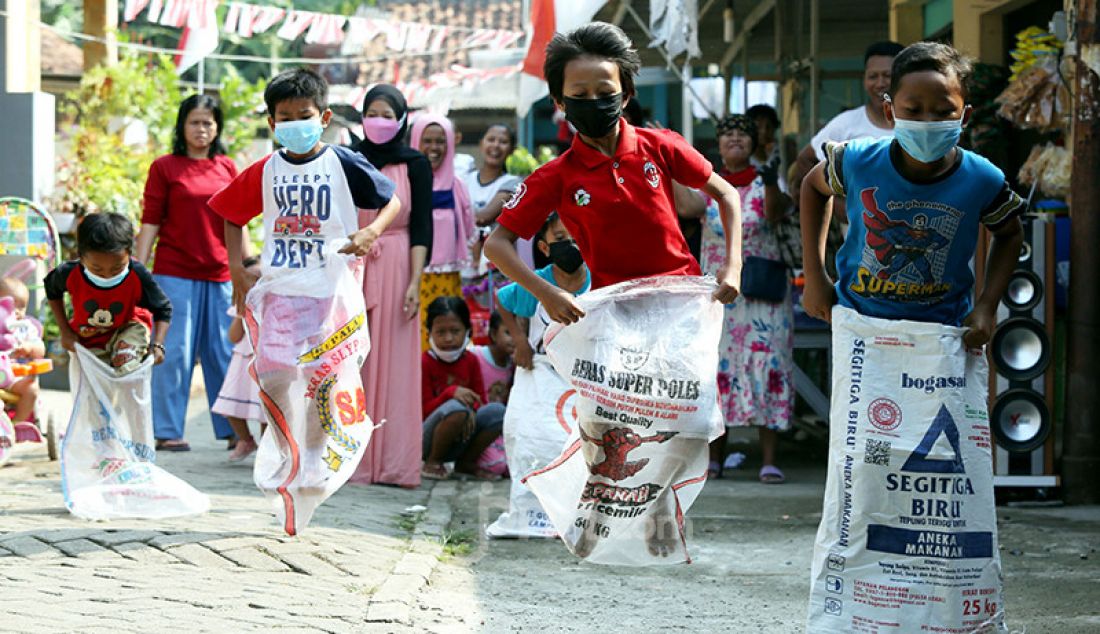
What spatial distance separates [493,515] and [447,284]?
2.40 metres

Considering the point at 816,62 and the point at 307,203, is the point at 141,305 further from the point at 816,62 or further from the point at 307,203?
the point at 816,62

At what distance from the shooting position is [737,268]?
4.59 meters

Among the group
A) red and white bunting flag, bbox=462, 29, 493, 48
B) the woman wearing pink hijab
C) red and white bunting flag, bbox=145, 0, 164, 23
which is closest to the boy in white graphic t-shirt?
the woman wearing pink hijab

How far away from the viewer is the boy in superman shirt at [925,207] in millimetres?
4293

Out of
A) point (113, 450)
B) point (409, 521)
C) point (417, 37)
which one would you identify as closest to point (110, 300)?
point (113, 450)

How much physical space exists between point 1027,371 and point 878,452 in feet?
12.7

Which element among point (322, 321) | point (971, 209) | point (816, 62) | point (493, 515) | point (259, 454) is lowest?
point (493, 515)

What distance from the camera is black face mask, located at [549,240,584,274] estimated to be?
6.07m

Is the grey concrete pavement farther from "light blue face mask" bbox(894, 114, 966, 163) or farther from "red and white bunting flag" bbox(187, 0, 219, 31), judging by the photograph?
"red and white bunting flag" bbox(187, 0, 219, 31)

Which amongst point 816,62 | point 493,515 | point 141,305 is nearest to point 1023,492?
point 493,515

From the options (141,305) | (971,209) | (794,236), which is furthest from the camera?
(794,236)

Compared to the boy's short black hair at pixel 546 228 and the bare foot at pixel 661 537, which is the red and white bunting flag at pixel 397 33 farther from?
the bare foot at pixel 661 537

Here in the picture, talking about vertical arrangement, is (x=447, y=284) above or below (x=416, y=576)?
above

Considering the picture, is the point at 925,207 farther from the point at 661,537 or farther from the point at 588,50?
the point at 661,537
